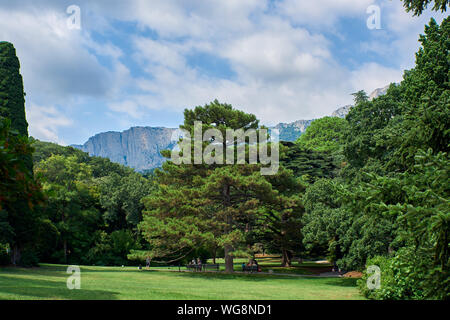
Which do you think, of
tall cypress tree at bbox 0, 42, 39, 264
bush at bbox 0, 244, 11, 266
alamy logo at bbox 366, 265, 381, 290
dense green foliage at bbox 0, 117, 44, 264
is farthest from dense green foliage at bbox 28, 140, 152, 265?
dense green foliage at bbox 0, 117, 44, 264

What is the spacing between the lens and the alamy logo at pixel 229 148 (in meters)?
26.5

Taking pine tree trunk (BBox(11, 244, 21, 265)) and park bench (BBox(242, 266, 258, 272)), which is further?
park bench (BBox(242, 266, 258, 272))

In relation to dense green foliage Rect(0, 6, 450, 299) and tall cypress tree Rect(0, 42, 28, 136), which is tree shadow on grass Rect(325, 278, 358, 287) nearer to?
dense green foliage Rect(0, 6, 450, 299)

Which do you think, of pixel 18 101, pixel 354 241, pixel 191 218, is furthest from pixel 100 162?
pixel 354 241

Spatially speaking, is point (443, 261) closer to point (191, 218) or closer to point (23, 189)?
point (23, 189)

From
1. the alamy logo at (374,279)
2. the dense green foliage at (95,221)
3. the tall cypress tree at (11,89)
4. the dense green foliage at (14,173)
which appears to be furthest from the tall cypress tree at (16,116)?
the alamy logo at (374,279)

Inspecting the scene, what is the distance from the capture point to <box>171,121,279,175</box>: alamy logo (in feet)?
86.8

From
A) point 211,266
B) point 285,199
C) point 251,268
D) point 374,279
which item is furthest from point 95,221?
point 374,279

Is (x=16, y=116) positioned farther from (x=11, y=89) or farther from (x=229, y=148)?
(x=229, y=148)

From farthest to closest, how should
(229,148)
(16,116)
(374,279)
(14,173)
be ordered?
1. (229,148)
2. (16,116)
3. (374,279)
4. (14,173)

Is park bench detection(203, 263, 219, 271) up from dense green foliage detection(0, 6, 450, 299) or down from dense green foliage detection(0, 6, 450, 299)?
down

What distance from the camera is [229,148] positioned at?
27.2 meters

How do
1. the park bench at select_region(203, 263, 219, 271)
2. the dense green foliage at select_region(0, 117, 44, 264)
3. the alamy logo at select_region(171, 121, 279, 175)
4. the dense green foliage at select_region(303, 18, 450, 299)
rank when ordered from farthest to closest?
the park bench at select_region(203, 263, 219, 271), the alamy logo at select_region(171, 121, 279, 175), the dense green foliage at select_region(303, 18, 450, 299), the dense green foliage at select_region(0, 117, 44, 264)

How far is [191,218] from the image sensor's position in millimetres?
24969
